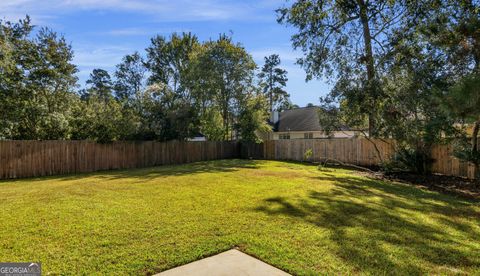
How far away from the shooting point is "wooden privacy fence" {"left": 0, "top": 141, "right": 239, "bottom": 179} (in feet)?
35.7

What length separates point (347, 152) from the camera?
1545 cm

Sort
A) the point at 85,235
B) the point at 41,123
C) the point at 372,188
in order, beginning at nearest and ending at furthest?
the point at 85,235 → the point at 372,188 → the point at 41,123

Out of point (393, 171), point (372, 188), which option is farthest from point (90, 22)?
point (393, 171)

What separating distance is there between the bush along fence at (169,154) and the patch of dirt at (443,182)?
907mm

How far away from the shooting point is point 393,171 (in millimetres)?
11711

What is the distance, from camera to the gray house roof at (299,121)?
24156 millimetres

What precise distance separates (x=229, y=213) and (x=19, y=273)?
9.80ft

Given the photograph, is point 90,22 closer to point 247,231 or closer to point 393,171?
point 247,231

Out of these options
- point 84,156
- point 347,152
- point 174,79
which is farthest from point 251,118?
point 174,79

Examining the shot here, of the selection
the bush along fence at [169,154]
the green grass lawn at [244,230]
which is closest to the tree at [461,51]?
the green grass lawn at [244,230]

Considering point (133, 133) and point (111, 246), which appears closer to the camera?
point (111, 246)

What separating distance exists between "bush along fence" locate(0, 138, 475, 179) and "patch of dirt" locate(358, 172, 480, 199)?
907 mm

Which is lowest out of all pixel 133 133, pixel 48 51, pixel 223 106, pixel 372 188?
pixel 372 188

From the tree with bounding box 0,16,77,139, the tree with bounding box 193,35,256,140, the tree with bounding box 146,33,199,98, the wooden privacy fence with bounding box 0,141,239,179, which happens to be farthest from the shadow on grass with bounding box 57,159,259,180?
the tree with bounding box 146,33,199,98
